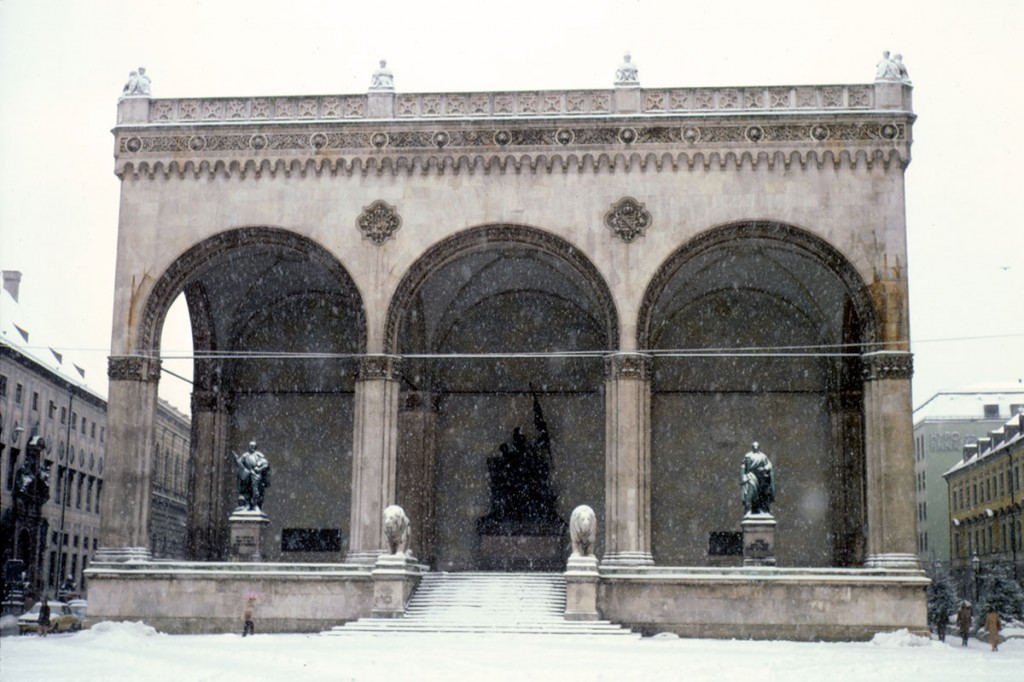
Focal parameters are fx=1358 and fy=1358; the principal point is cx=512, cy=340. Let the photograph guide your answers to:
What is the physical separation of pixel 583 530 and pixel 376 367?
6.28m

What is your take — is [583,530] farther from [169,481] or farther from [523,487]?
[169,481]

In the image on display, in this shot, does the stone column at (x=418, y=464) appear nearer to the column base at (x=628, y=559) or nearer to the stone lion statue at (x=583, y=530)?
the column base at (x=628, y=559)

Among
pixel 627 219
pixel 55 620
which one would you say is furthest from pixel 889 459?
pixel 55 620

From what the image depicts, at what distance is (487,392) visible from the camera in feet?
123

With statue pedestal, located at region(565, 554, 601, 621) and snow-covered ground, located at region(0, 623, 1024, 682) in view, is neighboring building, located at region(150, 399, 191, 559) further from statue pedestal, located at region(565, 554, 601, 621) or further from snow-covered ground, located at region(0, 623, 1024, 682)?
statue pedestal, located at region(565, 554, 601, 621)

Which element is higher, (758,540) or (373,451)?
(373,451)

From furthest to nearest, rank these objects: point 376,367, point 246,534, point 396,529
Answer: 1. point 246,534
2. point 376,367
3. point 396,529

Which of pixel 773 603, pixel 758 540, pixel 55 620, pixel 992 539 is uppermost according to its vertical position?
pixel 992 539

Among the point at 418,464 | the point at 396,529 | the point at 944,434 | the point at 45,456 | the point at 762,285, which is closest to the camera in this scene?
the point at 396,529

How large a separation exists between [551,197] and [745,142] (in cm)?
464

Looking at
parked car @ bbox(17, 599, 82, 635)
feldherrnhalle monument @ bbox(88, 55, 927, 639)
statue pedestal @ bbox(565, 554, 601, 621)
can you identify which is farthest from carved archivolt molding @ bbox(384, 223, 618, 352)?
parked car @ bbox(17, 599, 82, 635)

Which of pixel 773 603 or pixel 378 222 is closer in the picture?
pixel 773 603

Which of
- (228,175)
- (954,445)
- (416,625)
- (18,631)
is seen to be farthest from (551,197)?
(954,445)

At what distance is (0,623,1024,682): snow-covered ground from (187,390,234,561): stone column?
269 inches
